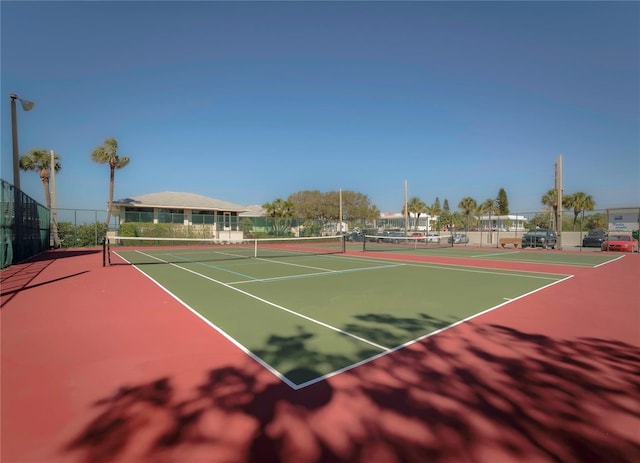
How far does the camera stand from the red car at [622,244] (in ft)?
82.0

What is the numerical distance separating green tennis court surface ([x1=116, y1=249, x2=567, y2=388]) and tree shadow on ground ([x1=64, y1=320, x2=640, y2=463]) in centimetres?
34

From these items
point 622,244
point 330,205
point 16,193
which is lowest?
point 622,244

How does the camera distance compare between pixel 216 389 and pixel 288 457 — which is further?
pixel 216 389

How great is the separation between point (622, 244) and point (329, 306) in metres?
29.1

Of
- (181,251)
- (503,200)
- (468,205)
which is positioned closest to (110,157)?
(181,251)

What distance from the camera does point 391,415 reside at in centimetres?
317

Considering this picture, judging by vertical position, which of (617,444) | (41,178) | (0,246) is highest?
(41,178)

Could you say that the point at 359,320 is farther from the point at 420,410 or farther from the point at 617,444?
the point at 617,444

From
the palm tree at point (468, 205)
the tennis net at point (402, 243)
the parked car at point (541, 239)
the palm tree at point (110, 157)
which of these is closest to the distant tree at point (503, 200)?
the palm tree at point (468, 205)

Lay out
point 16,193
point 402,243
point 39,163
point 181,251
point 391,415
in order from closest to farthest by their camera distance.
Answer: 1. point 391,415
2. point 16,193
3. point 181,251
4. point 39,163
5. point 402,243

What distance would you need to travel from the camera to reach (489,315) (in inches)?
263

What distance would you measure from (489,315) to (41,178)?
4350 centimetres

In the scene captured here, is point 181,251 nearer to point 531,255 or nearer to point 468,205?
point 531,255

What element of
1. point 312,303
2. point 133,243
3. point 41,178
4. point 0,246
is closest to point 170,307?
point 312,303
